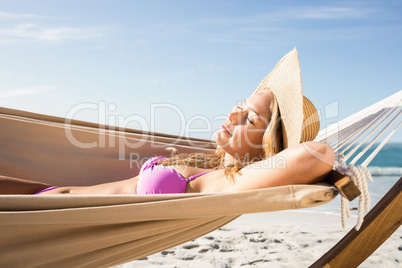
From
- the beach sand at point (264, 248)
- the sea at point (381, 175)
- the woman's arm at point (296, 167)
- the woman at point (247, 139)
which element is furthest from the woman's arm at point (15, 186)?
the sea at point (381, 175)

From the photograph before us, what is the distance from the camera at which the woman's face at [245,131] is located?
1670mm

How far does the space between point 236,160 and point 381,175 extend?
10.1 m

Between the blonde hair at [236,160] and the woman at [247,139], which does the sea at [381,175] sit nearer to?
the blonde hair at [236,160]

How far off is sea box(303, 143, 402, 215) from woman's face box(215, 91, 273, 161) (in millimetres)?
2789

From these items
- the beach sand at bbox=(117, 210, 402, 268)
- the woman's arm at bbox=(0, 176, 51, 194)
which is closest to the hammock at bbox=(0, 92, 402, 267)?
the woman's arm at bbox=(0, 176, 51, 194)

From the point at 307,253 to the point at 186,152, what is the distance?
1.13m

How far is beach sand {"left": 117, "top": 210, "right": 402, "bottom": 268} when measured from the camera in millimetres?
2492

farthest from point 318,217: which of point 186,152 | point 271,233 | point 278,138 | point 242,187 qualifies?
point 242,187

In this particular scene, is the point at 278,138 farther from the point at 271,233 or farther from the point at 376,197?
the point at 376,197

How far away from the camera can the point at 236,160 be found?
5.64ft

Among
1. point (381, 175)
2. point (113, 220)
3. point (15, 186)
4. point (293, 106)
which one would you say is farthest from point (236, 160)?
point (381, 175)

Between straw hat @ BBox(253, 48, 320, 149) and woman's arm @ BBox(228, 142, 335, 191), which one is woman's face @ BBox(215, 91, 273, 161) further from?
woman's arm @ BBox(228, 142, 335, 191)

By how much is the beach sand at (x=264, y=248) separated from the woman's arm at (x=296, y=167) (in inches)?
50.3

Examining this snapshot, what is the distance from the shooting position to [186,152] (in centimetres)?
231
